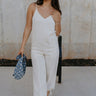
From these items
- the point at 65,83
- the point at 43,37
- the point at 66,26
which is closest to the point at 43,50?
the point at 43,37

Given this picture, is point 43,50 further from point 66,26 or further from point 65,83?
point 66,26

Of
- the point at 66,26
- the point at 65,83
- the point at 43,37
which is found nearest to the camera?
the point at 43,37

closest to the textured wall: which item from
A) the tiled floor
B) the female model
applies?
the tiled floor

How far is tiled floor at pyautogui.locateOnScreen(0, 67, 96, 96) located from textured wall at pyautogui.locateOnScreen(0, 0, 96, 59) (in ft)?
3.16

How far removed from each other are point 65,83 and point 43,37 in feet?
5.93

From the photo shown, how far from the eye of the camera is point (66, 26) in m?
5.84

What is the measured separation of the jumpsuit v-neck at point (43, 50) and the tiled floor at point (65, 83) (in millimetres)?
964

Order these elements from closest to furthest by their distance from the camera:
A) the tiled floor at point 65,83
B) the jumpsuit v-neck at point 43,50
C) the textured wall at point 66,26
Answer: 1. the jumpsuit v-neck at point 43,50
2. the tiled floor at point 65,83
3. the textured wall at point 66,26

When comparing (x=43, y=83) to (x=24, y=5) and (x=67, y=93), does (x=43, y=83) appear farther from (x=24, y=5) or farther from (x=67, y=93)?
(x=24, y=5)

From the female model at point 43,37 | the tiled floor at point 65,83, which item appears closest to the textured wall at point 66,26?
the tiled floor at point 65,83

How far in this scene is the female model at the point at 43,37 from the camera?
8.50 ft

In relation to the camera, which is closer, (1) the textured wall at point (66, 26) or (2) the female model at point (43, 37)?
(2) the female model at point (43, 37)

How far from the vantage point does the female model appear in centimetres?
259

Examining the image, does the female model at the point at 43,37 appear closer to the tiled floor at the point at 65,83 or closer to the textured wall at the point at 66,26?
the tiled floor at the point at 65,83
